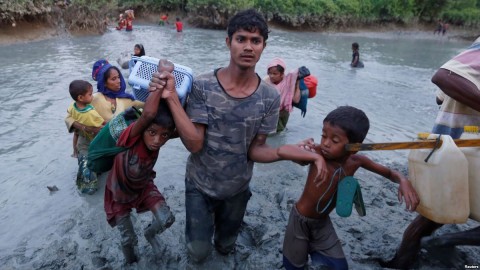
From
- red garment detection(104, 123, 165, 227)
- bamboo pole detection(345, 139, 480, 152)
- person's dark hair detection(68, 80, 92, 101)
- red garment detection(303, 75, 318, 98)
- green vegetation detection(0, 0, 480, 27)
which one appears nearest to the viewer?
bamboo pole detection(345, 139, 480, 152)

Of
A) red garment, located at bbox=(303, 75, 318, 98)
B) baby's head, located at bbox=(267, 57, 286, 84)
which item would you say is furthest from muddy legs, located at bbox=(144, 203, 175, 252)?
red garment, located at bbox=(303, 75, 318, 98)

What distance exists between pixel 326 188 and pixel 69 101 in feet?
21.9

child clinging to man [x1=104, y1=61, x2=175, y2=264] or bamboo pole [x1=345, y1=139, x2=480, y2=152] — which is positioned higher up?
bamboo pole [x1=345, y1=139, x2=480, y2=152]

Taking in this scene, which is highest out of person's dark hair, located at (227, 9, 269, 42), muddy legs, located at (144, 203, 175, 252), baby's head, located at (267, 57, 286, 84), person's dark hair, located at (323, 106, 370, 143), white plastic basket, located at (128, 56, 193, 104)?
person's dark hair, located at (227, 9, 269, 42)

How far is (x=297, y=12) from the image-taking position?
28.3 metres

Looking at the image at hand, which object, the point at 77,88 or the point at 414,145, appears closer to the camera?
the point at 414,145

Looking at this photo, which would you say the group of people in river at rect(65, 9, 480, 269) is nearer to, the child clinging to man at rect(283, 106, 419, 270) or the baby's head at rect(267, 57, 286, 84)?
the child clinging to man at rect(283, 106, 419, 270)

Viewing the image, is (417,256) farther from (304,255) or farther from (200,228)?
(200,228)

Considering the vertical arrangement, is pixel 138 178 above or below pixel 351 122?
below

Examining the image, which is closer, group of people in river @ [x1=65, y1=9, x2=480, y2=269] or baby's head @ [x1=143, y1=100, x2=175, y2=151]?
group of people in river @ [x1=65, y1=9, x2=480, y2=269]

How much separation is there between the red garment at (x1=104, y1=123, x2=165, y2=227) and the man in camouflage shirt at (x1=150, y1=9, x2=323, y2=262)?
325mm

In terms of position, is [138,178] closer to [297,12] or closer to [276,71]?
[276,71]

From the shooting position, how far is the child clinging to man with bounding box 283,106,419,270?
7.41ft

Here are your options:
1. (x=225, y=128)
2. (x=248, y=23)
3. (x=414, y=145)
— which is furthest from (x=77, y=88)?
(x=414, y=145)
